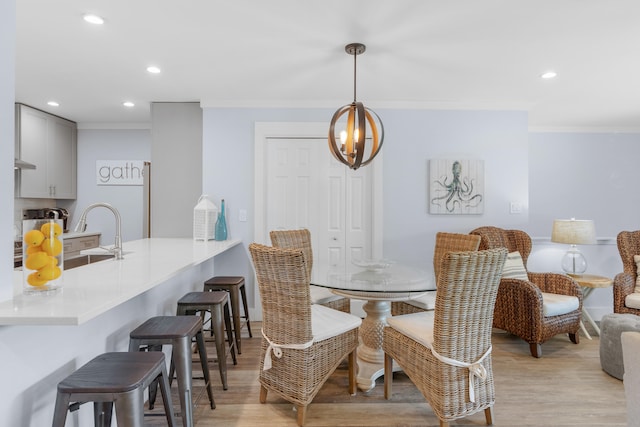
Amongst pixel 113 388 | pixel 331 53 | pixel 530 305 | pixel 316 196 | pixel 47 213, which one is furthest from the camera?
pixel 47 213

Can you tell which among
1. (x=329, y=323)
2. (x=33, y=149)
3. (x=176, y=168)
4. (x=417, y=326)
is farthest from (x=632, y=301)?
(x=33, y=149)

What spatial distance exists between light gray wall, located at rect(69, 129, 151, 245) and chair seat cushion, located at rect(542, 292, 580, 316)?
4764mm

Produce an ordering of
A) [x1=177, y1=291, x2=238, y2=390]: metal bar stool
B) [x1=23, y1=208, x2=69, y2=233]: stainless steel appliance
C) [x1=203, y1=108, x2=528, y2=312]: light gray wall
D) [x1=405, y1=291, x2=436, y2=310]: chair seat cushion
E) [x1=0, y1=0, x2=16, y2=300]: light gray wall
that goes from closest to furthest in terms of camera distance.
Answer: [x1=0, y1=0, x2=16, y2=300]: light gray wall < [x1=177, y1=291, x2=238, y2=390]: metal bar stool < [x1=405, y1=291, x2=436, y2=310]: chair seat cushion < [x1=203, y1=108, x2=528, y2=312]: light gray wall < [x1=23, y1=208, x2=69, y2=233]: stainless steel appliance

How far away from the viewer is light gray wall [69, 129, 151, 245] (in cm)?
472

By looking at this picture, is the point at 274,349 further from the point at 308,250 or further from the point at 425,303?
the point at 308,250

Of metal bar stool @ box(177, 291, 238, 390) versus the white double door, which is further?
the white double door

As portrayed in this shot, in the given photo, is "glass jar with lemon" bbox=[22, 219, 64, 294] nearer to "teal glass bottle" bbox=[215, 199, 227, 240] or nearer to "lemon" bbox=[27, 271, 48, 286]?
"lemon" bbox=[27, 271, 48, 286]

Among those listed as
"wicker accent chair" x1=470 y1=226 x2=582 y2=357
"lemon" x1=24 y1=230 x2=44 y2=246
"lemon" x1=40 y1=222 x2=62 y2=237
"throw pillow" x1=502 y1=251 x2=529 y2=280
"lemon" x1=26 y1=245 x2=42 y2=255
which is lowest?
"wicker accent chair" x1=470 y1=226 x2=582 y2=357

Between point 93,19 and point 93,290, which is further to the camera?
point 93,19

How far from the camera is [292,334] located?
1953 millimetres

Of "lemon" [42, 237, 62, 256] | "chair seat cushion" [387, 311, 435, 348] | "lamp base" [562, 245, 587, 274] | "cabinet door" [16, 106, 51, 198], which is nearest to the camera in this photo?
"lemon" [42, 237, 62, 256]

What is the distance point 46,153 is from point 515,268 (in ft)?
17.5

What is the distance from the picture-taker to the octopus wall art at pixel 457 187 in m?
3.78

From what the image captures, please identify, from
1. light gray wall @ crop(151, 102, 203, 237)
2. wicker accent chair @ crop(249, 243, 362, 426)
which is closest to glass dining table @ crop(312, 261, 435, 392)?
wicker accent chair @ crop(249, 243, 362, 426)
